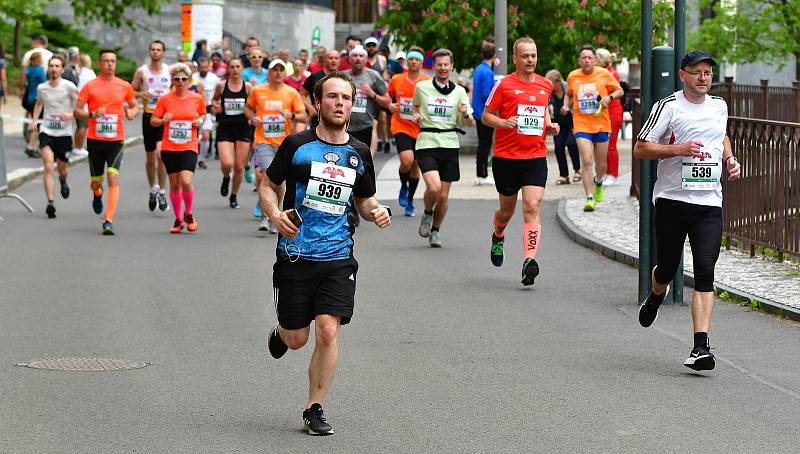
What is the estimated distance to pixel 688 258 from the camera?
46.8ft

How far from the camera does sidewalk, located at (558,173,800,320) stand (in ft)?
38.8

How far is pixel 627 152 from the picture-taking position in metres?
29.8

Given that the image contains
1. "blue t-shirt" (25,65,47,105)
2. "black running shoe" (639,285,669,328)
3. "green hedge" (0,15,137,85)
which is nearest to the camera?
"black running shoe" (639,285,669,328)

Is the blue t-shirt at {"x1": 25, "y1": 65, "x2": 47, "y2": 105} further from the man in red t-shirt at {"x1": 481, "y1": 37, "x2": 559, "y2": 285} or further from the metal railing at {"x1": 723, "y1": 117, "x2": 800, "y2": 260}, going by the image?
the man in red t-shirt at {"x1": 481, "y1": 37, "x2": 559, "y2": 285}

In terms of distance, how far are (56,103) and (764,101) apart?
9336 mm

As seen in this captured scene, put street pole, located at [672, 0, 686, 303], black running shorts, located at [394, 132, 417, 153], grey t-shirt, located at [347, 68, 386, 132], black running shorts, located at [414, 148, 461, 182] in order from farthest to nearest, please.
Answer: grey t-shirt, located at [347, 68, 386, 132]
black running shorts, located at [394, 132, 417, 153]
black running shorts, located at [414, 148, 461, 182]
street pole, located at [672, 0, 686, 303]

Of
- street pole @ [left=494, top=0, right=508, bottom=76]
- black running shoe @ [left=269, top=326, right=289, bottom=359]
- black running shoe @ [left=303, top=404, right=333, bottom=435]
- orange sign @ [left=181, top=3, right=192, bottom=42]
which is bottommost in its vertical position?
black running shoe @ [left=303, top=404, right=333, bottom=435]

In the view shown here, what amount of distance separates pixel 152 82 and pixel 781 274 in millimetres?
9605

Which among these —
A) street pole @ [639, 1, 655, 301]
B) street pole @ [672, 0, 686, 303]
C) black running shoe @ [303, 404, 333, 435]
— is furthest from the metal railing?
black running shoe @ [303, 404, 333, 435]

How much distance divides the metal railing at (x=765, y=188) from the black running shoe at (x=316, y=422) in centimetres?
667

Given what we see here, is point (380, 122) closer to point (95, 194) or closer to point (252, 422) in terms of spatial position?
point (95, 194)

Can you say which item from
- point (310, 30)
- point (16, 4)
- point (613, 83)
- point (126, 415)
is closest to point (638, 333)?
point (126, 415)

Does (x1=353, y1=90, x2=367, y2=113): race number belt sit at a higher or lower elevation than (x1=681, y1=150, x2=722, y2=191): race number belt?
higher

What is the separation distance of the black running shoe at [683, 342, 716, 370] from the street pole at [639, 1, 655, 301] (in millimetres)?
2768
